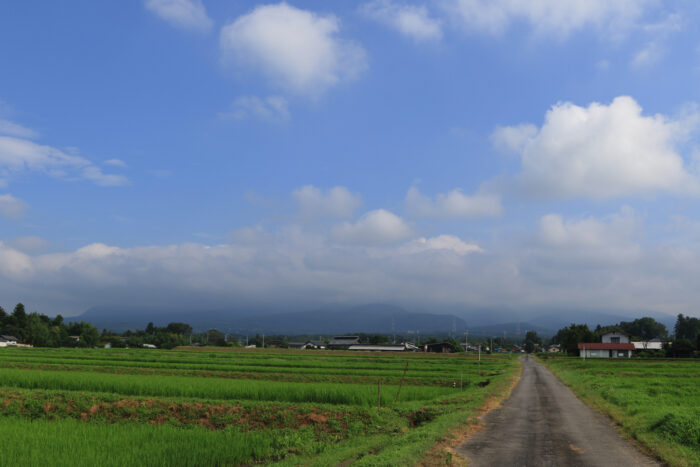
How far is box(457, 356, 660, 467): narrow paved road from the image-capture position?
13.2 meters

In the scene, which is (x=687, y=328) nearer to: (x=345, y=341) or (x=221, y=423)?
(x=345, y=341)

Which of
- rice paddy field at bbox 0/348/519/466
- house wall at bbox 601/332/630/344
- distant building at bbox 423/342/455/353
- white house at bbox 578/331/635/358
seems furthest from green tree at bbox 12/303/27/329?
house wall at bbox 601/332/630/344

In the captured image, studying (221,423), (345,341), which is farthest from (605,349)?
(221,423)

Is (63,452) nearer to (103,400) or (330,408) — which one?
(103,400)

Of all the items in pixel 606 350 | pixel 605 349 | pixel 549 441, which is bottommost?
pixel 606 350

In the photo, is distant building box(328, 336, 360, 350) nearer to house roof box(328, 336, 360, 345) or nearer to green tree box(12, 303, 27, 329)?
house roof box(328, 336, 360, 345)

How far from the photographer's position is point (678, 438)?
49.3ft

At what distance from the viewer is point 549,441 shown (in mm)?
15398

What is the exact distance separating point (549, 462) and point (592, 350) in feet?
343

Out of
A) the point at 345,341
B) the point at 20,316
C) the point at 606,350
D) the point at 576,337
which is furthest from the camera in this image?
the point at 345,341

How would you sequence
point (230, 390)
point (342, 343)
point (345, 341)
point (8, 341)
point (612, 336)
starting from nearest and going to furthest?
point (230, 390), point (612, 336), point (8, 341), point (342, 343), point (345, 341)

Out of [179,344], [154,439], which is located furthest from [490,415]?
[179,344]

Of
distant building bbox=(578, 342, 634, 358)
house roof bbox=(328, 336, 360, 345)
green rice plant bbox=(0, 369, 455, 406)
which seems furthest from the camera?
house roof bbox=(328, 336, 360, 345)

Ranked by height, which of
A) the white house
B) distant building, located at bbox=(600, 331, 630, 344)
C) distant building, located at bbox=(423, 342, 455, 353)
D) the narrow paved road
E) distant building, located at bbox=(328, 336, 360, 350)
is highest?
the narrow paved road
